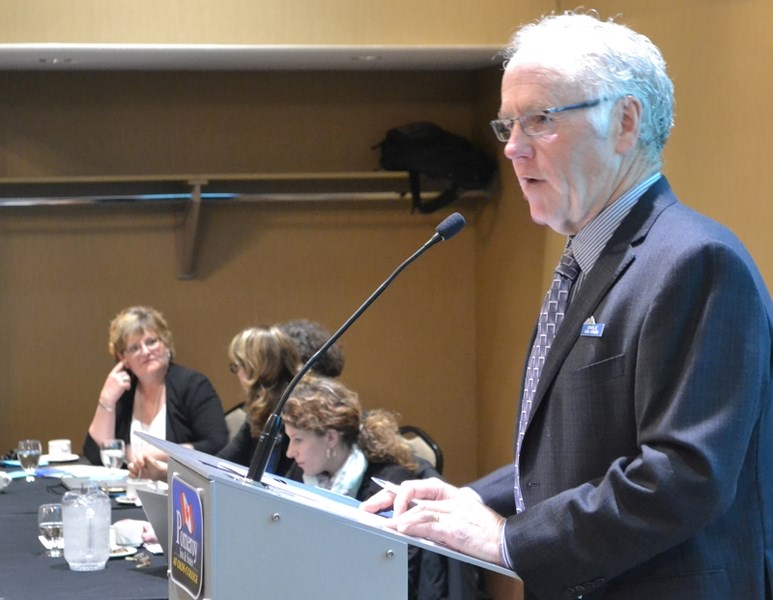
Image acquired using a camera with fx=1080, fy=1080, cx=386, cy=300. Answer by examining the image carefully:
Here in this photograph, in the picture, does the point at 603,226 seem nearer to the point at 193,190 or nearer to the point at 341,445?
the point at 341,445

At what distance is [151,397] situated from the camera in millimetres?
4320

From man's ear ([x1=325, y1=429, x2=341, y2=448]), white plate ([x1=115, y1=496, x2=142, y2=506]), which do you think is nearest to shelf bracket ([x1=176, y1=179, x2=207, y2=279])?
white plate ([x1=115, y1=496, x2=142, y2=506])

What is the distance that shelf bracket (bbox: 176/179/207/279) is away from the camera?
4.91m

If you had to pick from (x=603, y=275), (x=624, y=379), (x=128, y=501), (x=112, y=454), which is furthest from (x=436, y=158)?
(x=624, y=379)

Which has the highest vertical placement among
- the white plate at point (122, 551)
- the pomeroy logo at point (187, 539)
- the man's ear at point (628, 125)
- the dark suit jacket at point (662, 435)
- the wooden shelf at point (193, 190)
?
the man's ear at point (628, 125)

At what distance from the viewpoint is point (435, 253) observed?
5.41 metres

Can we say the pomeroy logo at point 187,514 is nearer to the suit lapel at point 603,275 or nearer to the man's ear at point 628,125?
the suit lapel at point 603,275

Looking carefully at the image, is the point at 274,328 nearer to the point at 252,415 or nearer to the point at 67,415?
the point at 252,415

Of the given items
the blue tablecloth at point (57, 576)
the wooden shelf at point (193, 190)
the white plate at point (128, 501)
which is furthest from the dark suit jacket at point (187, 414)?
the blue tablecloth at point (57, 576)

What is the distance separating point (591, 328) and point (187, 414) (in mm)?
3141

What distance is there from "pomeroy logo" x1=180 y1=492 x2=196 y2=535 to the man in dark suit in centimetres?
24

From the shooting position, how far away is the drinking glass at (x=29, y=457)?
3.81 m

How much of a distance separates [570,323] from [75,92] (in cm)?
426

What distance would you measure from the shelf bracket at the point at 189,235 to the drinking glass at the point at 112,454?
1.49 metres
